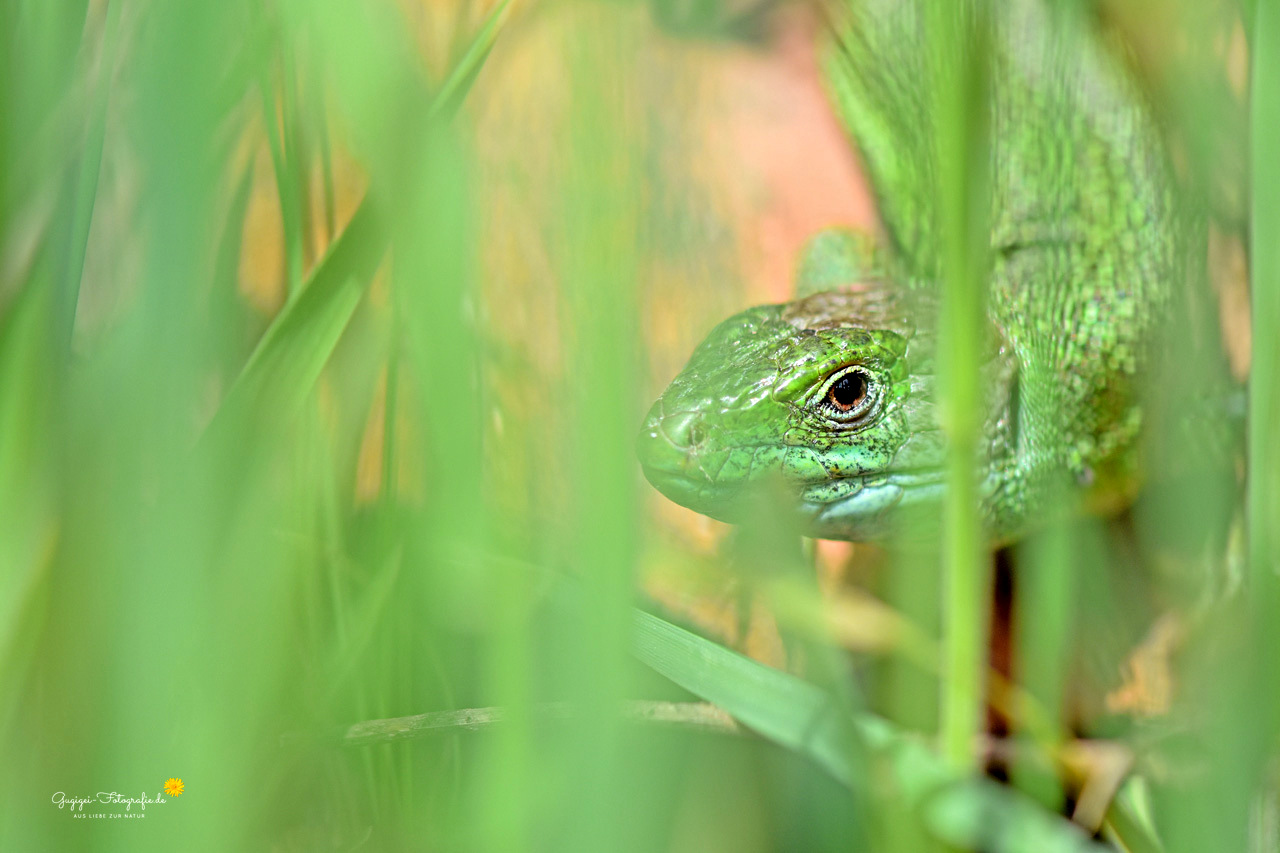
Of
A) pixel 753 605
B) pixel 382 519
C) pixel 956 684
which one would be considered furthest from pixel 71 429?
pixel 753 605

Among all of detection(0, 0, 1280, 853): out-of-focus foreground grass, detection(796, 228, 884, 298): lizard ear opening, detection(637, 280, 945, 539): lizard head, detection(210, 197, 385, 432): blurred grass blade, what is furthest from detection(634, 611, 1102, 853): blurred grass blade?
detection(796, 228, 884, 298): lizard ear opening

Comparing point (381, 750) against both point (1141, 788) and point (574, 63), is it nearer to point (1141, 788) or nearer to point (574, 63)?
point (574, 63)

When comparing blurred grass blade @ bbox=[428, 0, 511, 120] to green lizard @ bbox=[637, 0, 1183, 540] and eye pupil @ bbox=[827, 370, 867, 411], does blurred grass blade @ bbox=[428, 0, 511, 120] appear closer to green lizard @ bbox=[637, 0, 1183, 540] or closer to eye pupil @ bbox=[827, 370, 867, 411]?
green lizard @ bbox=[637, 0, 1183, 540]

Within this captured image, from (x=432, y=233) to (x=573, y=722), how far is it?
0.25 metres

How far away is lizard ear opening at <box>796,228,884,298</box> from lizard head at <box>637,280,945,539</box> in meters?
0.54

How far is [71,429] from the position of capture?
489 mm

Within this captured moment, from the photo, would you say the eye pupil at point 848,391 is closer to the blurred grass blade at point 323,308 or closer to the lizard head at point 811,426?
the lizard head at point 811,426

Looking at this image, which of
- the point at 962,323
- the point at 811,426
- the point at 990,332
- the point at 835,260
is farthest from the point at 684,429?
the point at 835,260

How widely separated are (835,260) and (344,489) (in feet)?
4.75

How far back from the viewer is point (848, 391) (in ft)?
4.42

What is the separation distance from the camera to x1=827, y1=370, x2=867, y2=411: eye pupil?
52.7 inches

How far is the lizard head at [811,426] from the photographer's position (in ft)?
4.13

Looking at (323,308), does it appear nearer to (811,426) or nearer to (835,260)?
(811,426)

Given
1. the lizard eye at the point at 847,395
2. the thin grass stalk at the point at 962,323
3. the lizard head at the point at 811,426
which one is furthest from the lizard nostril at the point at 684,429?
the thin grass stalk at the point at 962,323
